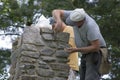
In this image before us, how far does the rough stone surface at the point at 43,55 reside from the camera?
16.8 feet

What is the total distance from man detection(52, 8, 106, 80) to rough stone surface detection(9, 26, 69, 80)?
0.57 metres

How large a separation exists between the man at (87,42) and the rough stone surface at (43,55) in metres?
0.57

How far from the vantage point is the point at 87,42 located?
14.8 feet

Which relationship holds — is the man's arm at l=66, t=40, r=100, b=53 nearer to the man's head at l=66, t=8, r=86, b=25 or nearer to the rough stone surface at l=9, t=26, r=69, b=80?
the man's head at l=66, t=8, r=86, b=25

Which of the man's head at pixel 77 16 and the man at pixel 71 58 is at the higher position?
the man's head at pixel 77 16

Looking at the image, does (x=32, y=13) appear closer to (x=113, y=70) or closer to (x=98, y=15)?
(x=98, y=15)

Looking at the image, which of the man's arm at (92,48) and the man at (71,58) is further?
the man at (71,58)

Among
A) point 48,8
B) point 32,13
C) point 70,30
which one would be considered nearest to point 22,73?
point 70,30

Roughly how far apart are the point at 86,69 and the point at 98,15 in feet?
19.6

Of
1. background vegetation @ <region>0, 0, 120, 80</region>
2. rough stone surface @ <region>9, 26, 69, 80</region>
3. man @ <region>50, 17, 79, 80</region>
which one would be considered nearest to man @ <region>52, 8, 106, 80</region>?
man @ <region>50, 17, 79, 80</region>

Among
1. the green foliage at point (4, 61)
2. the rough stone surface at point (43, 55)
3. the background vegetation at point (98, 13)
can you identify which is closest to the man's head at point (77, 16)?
the rough stone surface at point (43, 55)

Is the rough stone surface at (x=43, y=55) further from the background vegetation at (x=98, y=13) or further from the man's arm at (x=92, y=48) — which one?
the background vegetation at (x=98, y=13)

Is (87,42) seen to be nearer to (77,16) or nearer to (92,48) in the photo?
(92,48)

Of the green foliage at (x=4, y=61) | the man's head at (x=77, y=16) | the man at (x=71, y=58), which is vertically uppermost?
the man's head at (x=77, y=16)
